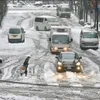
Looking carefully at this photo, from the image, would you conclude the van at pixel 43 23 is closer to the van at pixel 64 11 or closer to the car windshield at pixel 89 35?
the car windshield at pixel 89 35

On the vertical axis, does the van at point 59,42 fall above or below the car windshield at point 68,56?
below

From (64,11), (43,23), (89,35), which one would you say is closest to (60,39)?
(89,35)

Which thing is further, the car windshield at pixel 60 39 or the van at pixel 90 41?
the van at pixel 90 41

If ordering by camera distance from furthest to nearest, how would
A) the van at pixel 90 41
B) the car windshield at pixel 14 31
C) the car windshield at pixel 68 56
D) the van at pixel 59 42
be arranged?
the car windshield at pixel 14 31
the van at pixel 90 41
the van at pixel 59 42
the car windshield at pixel 68 56

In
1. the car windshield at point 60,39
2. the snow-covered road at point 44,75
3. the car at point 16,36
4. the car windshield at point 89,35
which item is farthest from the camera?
the car at point 16,36

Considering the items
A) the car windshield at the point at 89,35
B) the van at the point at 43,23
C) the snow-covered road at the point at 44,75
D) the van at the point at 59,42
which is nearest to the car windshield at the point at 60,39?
the van at the point at 59,42

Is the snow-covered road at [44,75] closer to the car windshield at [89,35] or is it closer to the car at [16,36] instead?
the car at [16,36]

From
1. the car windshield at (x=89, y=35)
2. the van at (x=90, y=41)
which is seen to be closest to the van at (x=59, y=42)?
the van at (x=90, y=41)

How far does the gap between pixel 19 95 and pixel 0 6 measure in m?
51.4

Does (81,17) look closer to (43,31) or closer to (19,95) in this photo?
(43,31)

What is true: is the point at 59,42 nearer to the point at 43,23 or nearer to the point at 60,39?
the point at 60,39

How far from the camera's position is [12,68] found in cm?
3450

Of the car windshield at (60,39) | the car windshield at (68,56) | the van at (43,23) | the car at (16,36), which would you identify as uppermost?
the car windshield at (68,56)

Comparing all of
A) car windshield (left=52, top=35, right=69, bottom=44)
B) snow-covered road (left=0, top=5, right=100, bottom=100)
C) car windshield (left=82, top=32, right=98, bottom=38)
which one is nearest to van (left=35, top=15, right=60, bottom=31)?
snow-covered road (left=0, top=5, right=100, bottom=100)
